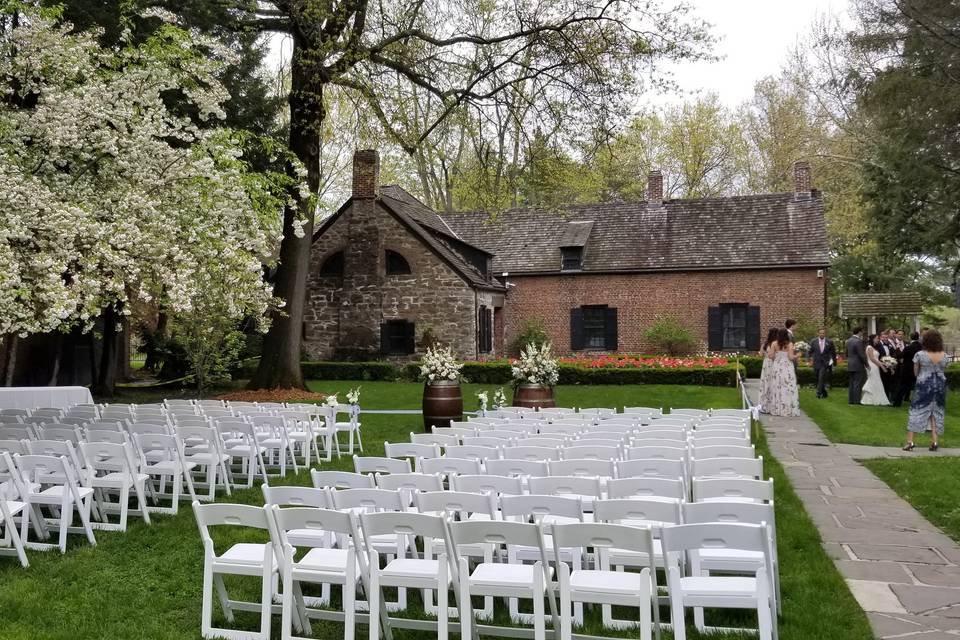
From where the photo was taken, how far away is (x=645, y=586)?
14.3 ft

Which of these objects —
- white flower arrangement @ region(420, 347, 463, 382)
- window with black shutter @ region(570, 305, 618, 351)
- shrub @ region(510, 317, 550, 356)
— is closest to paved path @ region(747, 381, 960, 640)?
white flower arrangement @ region(420, 347, 463, 382)

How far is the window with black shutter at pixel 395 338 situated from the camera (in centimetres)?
2998

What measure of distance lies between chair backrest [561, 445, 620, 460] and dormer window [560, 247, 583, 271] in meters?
23.8

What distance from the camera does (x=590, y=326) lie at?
103 feet

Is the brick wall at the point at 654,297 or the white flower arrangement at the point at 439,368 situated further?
the brick wall at the point at 654,297

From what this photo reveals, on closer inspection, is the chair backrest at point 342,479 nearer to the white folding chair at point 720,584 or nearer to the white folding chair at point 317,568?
the white folding chair at point 317,568

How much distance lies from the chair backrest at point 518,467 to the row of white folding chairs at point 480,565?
3.61 feet

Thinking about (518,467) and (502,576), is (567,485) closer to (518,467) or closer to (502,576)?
(518,467)

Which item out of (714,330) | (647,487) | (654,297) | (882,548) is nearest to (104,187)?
(647,487)

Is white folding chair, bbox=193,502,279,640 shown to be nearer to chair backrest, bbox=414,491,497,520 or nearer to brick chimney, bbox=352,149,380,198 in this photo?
chair backrest, bbox=414,491,497,520

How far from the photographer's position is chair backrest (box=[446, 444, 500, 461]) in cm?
739

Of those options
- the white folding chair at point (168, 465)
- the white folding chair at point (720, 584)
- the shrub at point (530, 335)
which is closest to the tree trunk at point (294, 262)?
the white folding chair at point (168, 465)

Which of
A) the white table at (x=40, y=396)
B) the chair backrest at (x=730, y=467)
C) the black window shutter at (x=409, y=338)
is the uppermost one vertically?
the black window shutter at (x=409, y=338)

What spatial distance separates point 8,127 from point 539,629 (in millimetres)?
8803
